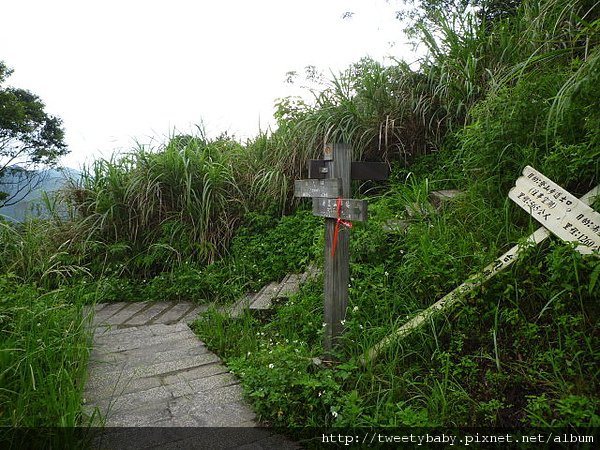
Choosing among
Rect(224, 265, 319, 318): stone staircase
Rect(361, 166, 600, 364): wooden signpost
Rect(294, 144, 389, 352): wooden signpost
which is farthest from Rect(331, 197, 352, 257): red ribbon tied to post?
Rect(224, 265, 319, 318): stone staircase

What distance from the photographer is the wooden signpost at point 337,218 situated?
2.48m

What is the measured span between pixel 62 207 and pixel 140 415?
4.21 m

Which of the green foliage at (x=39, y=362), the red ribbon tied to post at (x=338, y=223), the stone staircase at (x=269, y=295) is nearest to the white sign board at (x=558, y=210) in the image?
the red ribbon tied to post at (x=338, y=223)

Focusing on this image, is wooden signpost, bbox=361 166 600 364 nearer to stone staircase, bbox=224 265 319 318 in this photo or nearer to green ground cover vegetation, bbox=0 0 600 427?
green ground cover vegetation, bbox=0 0 600 427

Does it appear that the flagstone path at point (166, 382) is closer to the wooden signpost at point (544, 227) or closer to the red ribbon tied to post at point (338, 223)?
the wooden signpost at point (544, 227)

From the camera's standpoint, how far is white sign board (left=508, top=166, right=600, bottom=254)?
6.97 ft

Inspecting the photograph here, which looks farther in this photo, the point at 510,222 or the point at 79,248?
the point at 79,248

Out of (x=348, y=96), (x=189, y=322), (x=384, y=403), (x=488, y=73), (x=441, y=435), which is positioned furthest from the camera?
(x=348, y=96)

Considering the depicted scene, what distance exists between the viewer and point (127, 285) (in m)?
4.69

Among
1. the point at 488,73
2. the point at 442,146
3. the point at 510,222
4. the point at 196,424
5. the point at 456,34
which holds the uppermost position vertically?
the point at 456,34

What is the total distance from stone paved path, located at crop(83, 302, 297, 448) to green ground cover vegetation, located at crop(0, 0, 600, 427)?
0.47 ft

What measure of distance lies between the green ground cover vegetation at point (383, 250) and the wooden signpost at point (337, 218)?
0.12 meters

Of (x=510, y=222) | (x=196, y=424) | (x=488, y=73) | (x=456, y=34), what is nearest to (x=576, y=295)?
(x=510, y=222)

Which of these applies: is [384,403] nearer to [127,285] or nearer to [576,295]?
[576,295]
